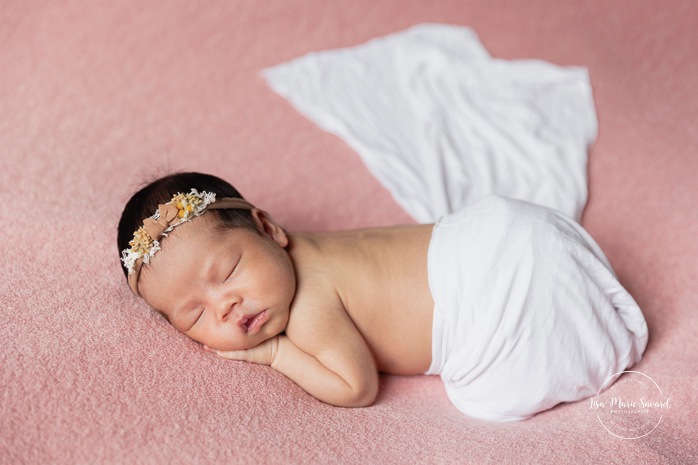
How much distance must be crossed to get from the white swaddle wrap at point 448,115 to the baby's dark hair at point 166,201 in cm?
64

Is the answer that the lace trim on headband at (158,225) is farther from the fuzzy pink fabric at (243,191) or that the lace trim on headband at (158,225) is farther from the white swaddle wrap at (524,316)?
the white swaddle wrap at (524,316)

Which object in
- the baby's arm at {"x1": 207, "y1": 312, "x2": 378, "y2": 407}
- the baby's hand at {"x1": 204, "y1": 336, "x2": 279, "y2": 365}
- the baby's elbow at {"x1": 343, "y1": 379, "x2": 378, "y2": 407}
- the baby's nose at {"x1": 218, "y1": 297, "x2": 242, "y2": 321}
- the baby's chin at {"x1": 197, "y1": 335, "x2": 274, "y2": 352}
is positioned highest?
the baby's nose at {"x1": 218, "y1": 297, "x2": 242, "y2": 321}

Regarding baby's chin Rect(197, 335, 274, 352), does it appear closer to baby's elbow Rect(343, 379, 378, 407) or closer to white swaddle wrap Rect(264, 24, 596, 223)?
baby's elbow Rect(343, 379, 378, 407)

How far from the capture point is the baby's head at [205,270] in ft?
4.73

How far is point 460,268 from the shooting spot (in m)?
1.57

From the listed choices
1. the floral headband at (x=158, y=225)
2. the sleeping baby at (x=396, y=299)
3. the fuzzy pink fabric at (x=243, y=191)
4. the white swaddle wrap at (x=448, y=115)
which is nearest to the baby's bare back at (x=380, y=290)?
the sleeping baby at (x=396, y=299)

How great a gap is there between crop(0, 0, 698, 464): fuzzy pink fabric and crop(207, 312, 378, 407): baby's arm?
0.09 ft

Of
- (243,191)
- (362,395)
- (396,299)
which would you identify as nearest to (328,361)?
(362,395)

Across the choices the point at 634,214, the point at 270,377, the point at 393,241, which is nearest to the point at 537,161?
the point at 634,214

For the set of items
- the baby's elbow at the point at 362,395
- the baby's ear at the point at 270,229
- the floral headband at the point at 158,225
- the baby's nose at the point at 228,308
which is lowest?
the baby's elbow at the point at 362,395

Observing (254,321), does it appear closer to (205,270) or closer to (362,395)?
(205,270)

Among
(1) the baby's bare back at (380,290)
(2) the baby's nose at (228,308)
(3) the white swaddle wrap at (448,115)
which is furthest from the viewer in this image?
(3) the white swaddle wrap at (448,115)

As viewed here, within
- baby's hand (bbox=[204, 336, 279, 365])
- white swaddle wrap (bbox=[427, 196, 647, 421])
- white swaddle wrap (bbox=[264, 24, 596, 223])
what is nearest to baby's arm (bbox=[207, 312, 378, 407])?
baby's hand (bbox=[204, 336, 279, 365])

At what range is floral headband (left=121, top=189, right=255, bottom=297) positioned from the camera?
1.45m
